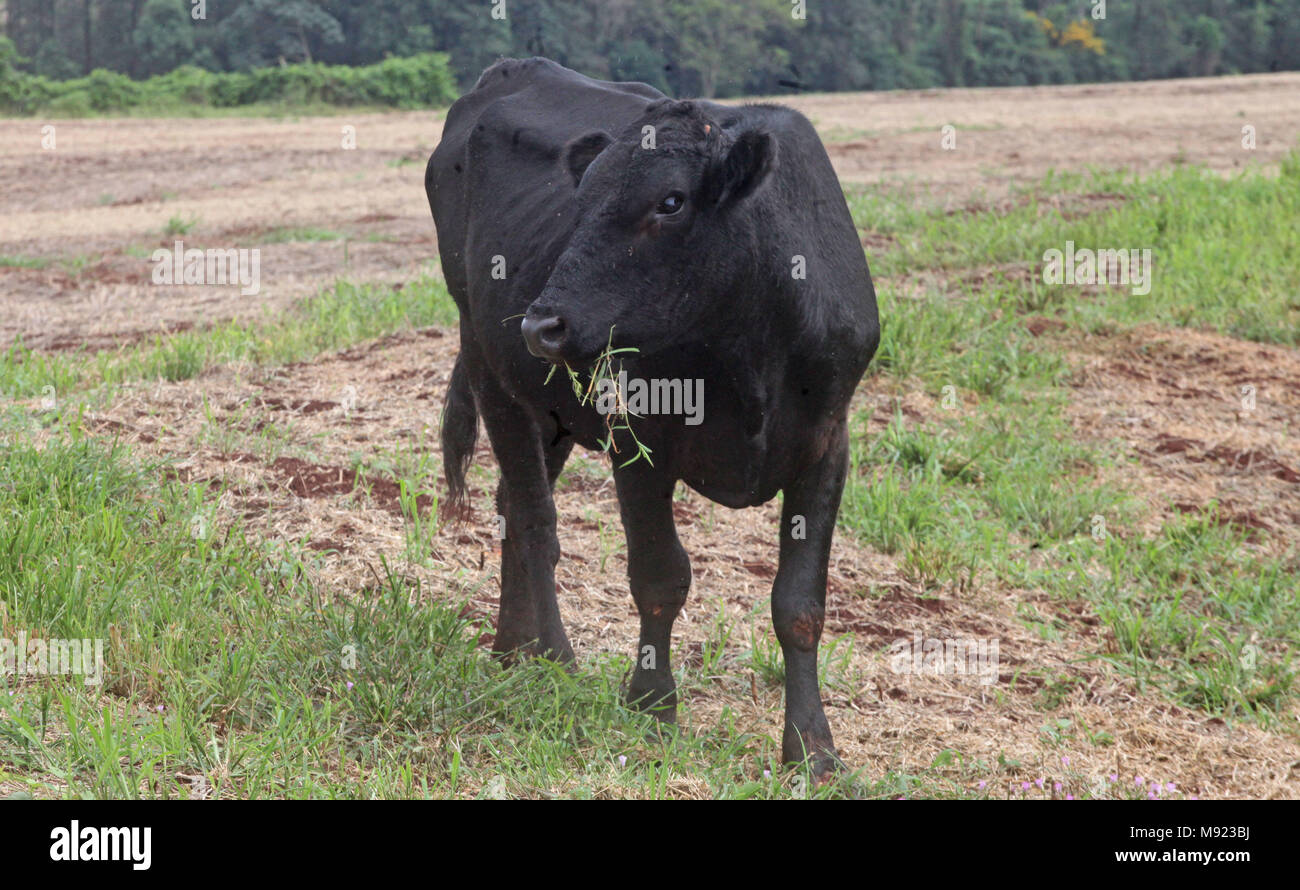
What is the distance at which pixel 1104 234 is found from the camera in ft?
32.6

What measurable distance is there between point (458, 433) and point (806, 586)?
6.06ft

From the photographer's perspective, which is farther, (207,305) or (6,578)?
(207,305)

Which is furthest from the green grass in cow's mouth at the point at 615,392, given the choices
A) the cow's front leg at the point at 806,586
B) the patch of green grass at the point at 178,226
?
the patch of green grass at the point at 178,226

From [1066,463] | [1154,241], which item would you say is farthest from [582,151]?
[1154,241]

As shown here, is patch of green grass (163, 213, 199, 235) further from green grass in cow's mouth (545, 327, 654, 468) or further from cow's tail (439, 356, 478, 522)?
green grass in cow's mouth (545, 327, 654, 468)

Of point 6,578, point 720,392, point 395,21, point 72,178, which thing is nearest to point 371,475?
point 6,578

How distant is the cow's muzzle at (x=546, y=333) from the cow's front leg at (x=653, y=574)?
0.78 meters

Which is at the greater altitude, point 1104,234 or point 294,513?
point 1104,234

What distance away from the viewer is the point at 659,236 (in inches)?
131

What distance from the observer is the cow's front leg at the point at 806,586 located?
12.6 feet

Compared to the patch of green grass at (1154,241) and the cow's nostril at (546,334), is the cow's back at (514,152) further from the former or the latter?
the patch of green grass at (1154,241)
